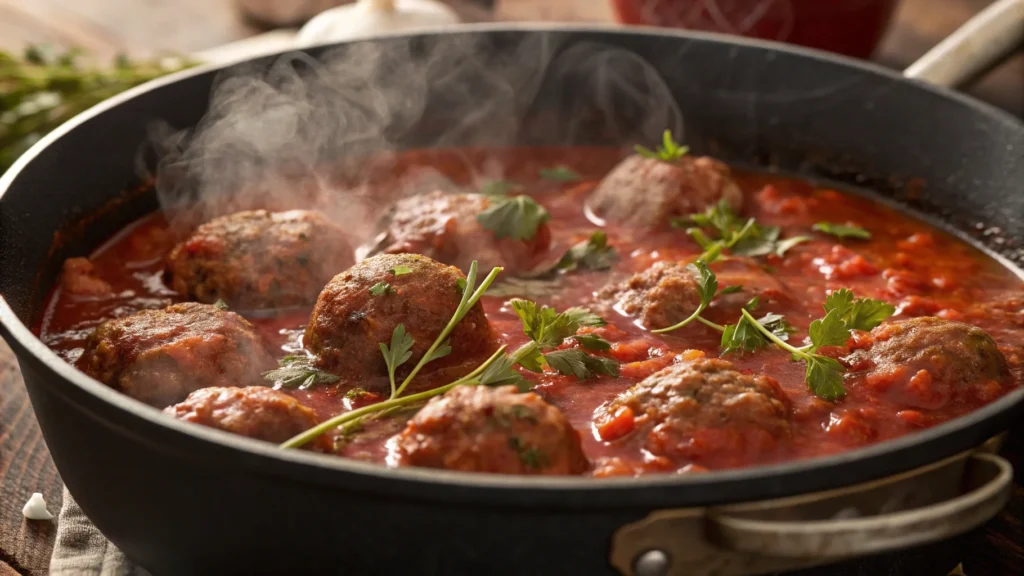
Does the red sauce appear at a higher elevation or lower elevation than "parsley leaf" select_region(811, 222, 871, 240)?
lower

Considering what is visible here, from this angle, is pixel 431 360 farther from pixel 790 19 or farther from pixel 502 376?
pixel 790 19

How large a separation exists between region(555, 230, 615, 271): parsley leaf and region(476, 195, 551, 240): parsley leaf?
17cm

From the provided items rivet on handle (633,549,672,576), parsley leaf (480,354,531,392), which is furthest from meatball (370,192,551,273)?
rivet on handle (633,549,672,576)

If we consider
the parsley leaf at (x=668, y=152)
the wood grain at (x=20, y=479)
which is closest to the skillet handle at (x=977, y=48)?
the parsley leaf at (x=668, y=152)

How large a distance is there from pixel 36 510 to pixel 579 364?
1770mm

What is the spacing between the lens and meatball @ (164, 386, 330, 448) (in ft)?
9.12

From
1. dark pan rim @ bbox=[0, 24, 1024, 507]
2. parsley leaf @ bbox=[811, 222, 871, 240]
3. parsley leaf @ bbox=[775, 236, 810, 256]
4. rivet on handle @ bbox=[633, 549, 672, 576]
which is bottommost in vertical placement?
rivet on handle @ bbox=[633, 549, 672, 576]

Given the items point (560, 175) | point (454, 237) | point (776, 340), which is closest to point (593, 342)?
point (776, 340)

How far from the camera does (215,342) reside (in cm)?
330

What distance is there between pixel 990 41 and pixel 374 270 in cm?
302

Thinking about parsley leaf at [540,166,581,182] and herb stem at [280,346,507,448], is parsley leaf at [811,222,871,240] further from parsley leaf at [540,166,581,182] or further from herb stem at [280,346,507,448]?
herb stem at [280,346,507,448]

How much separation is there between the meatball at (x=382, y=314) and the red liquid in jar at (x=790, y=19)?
338 centimetres

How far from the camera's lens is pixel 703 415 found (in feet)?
9.60

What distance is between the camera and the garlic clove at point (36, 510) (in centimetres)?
346
